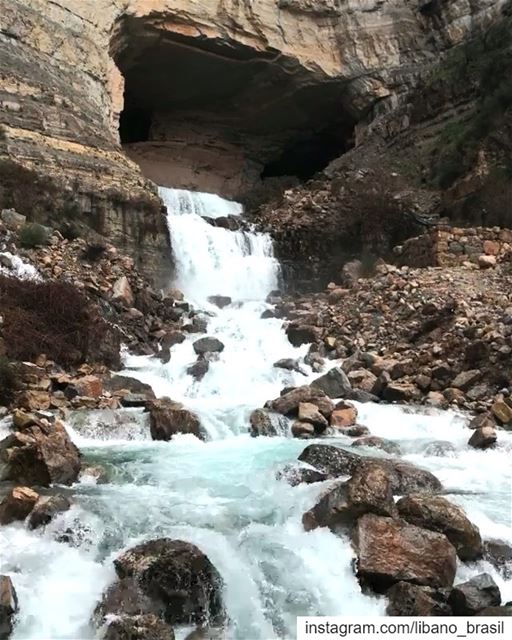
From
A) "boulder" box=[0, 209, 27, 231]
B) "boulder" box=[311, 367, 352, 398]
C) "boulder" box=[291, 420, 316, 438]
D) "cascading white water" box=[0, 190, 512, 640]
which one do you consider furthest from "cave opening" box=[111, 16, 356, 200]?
"boulder" box=[291, 420, 316, 438]

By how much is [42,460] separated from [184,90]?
26.2 meters

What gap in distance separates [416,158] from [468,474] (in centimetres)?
2044

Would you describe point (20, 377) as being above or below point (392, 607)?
above

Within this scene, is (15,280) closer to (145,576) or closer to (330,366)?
(330,366)

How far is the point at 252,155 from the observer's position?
3434 centimetres

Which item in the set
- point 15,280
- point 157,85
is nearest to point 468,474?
point 15,280

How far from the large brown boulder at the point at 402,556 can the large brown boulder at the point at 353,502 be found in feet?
0.89

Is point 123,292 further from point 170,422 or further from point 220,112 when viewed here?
point 220,112

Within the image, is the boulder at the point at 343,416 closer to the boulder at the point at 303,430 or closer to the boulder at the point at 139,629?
the boulder at the point at 303,430

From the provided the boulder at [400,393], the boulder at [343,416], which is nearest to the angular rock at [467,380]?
the boulder at [400,393]

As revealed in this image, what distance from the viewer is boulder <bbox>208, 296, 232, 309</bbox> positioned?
18.7 m

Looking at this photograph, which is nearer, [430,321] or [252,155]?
[430,321]

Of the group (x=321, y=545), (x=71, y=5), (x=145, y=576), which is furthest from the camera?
(x=71, y=5)

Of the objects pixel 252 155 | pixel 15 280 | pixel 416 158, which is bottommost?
pixel 15 280
